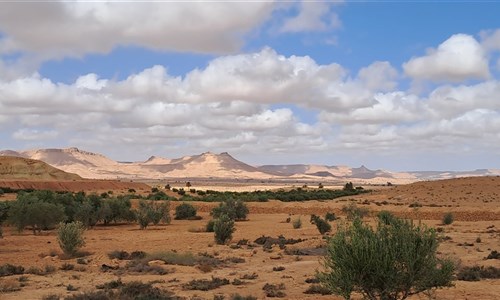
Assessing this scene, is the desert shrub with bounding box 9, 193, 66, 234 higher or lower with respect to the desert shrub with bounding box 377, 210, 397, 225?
lower

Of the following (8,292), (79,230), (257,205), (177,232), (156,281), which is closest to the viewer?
(8,292)

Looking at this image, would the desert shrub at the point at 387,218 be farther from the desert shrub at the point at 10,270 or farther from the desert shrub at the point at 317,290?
the desert shrub at the point at 10,270

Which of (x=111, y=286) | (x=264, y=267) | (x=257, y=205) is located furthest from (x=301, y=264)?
(x=257, y=205)

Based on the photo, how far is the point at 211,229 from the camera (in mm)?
39969

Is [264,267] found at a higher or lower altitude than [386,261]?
lower

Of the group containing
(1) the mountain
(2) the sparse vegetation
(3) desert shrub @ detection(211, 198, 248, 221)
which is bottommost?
(2) the sparse vegetation

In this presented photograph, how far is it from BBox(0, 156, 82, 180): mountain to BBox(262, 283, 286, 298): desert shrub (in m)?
105

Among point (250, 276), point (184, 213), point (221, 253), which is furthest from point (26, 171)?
point (250, 276)

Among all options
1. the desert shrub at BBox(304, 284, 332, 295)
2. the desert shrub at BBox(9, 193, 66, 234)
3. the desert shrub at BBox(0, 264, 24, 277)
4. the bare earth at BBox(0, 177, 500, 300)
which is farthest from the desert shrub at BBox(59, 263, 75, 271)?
the desert shrub at BBox(9, 193, 66, 234)

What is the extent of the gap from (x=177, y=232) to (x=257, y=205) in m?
26.1

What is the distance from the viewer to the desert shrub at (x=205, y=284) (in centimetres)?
1781

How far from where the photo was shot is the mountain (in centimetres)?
11311

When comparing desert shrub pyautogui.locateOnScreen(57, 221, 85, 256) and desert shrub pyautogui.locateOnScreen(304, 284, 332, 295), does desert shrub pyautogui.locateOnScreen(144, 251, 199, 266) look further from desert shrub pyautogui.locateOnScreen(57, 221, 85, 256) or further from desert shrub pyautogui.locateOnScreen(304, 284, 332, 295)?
desert shrub pyautogui.locateOnScreen(304, 284, 332, 295)

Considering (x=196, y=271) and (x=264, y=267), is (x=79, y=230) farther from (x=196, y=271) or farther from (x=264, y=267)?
(x=264, y=267)
